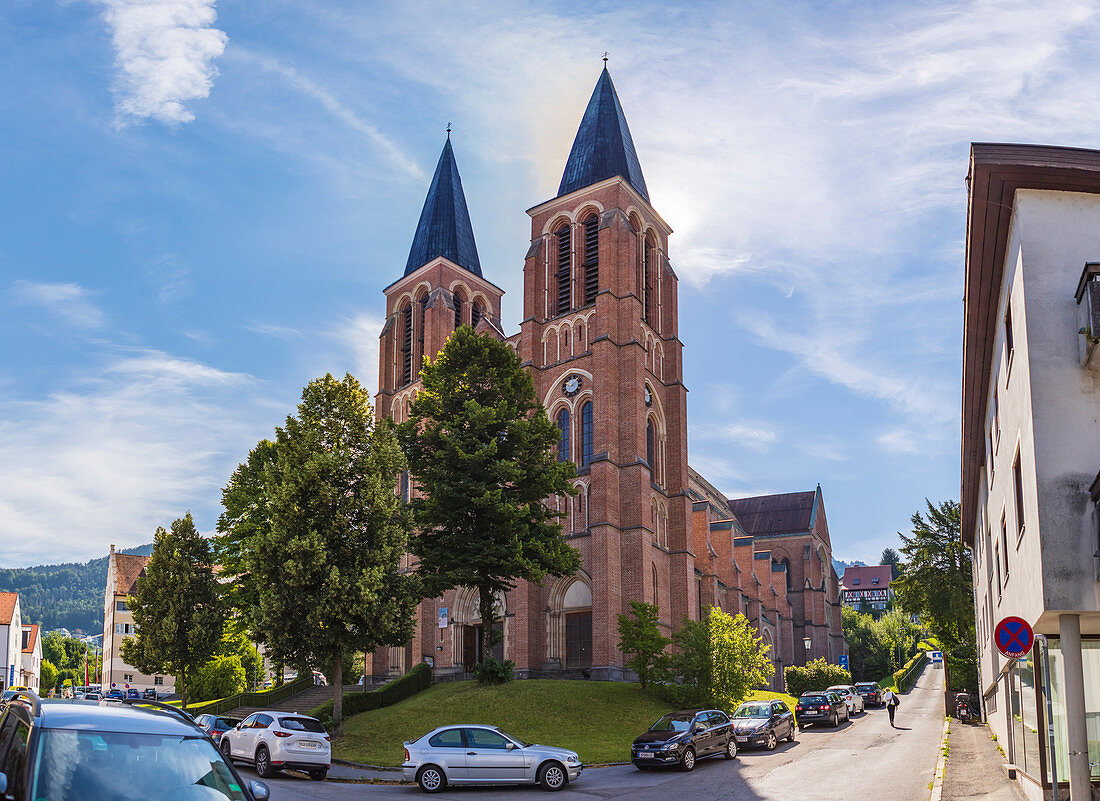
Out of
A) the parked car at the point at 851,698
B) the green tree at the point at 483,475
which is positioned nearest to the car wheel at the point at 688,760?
the green tree at the point at 483,475

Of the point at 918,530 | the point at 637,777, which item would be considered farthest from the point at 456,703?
the point at 918,530

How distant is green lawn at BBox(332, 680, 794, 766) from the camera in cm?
2822

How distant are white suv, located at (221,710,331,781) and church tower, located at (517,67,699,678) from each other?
21.4 m

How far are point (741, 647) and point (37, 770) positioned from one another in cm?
3012

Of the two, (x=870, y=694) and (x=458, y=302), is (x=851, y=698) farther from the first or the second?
(x=458, y=302)

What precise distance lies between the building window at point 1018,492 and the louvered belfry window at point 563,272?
35.8 metres

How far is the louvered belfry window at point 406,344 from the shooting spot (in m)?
58.6

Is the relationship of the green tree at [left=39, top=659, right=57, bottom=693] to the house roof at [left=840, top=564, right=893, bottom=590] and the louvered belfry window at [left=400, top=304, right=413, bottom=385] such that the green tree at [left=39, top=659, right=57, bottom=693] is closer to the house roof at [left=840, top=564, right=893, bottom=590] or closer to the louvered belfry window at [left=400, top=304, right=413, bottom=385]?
the louvered belfry window at [left=400, top=304, right=413, bottom=385]

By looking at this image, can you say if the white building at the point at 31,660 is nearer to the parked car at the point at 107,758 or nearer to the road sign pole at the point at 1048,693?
A: the road sign pole at the point at 1048,693

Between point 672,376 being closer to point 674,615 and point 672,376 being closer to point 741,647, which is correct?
point 674,615

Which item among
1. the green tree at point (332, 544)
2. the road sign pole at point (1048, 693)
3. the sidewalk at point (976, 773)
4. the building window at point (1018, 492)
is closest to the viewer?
the road sign pole at point (1048, 693)

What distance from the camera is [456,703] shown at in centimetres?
3309

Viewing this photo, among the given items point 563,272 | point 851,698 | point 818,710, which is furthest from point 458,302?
point 818,710

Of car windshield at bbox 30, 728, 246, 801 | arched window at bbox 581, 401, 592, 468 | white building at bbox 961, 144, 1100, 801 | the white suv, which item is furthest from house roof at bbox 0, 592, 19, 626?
car windshield at bbox 30, 728, 246, 801
